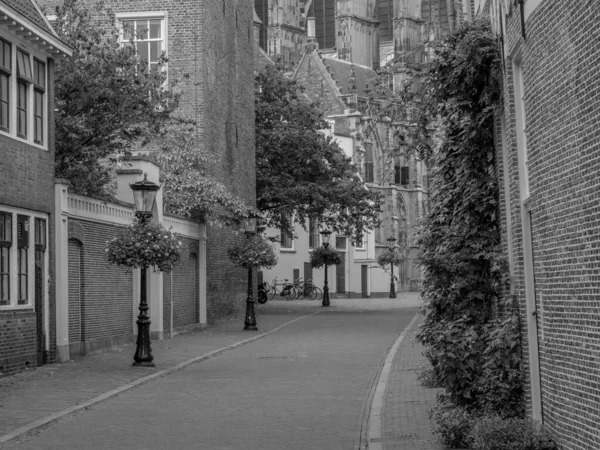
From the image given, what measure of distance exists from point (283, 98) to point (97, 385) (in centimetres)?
3076

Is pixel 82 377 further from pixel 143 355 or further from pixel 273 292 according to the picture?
pixel 273 292

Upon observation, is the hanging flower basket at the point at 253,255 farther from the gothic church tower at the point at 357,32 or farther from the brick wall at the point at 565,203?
the gothic church tower at the point at 357,32

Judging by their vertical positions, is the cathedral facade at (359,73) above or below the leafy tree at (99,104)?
above

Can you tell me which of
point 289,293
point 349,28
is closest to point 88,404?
point 289,293

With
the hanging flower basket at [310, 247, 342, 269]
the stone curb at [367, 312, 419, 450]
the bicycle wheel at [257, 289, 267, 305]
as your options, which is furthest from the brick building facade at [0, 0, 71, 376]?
the hanging flower basket at [310, 247, 342, 269]

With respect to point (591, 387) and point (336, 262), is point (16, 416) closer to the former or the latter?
point (591, 387)

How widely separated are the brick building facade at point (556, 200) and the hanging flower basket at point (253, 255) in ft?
69.6

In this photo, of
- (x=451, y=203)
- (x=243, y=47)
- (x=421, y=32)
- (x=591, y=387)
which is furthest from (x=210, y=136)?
(x=421, y=32)

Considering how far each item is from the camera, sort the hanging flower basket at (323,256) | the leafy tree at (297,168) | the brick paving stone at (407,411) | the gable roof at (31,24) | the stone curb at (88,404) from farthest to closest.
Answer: the hanging flower basket at (323,256)
the leafy tree at (297,168)
the gable roof at (31,24)
the stone curb at (88,404)
the brick paving stone at (407,411)

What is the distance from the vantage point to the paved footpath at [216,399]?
1195 cm

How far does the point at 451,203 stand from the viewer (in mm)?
13977

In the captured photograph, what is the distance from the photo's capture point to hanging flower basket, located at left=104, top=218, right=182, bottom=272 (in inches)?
804

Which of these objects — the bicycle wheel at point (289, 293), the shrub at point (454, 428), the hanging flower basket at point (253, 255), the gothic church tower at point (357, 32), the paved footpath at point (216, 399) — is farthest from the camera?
the gothic church tower at point (357, 32)

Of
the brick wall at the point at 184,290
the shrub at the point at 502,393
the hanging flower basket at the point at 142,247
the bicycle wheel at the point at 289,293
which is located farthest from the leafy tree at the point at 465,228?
the bicycle wheel at the point at 289,293
